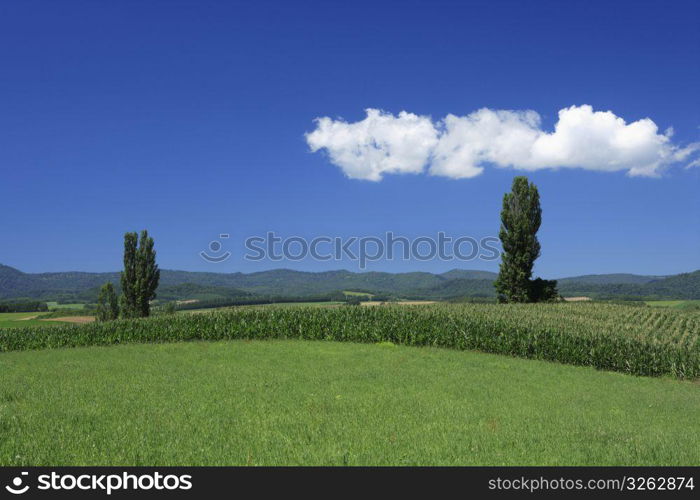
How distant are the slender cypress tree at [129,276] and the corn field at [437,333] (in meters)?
29.8

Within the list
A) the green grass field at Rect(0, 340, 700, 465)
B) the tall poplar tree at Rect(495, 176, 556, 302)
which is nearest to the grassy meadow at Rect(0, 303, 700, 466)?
the green grass field at Rect(0, 340, 700, 465)

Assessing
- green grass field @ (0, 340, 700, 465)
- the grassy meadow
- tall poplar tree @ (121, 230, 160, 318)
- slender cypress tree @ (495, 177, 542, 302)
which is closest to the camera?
green grass field @ (0, 340, 700, 465)

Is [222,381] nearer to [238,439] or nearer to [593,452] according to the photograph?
[238,439]

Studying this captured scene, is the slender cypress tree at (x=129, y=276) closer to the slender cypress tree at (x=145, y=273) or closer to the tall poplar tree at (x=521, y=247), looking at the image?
the slender cypress tree at (x=145, y=273)

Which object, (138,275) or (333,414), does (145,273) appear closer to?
(138,275)

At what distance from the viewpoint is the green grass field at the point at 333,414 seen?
9133mm

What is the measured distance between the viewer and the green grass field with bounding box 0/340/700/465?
9133mm

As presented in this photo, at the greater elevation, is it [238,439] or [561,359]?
[238,439]

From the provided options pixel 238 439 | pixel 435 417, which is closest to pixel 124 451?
pixel 238 439

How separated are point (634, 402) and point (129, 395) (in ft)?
58.0

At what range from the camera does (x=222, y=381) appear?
57.6ft

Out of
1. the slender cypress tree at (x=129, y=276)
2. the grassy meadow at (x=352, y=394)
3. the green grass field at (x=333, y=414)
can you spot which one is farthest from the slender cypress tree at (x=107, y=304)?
the green grass field at (x=333, y=414)

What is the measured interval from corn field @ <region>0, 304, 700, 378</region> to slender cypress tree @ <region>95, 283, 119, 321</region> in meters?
48.1

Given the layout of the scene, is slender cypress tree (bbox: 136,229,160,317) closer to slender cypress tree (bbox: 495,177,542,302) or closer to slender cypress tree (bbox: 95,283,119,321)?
slender cypress tree (bbox: 95,283,119,321)
